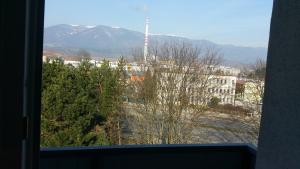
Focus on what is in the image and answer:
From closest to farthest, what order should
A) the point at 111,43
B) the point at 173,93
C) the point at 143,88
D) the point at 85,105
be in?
the point at 173,93 < the point at 143,88 < the point at 111,43 < the point at 85,105

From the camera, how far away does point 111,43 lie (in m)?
7.51

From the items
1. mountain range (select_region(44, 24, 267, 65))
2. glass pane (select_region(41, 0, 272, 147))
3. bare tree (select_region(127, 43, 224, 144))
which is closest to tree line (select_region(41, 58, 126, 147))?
glass pane (select_region(41, 0, 272, 147))

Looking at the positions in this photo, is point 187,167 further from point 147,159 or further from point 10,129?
point 10,129

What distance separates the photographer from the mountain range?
6270 mm

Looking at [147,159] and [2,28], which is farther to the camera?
[147,159]

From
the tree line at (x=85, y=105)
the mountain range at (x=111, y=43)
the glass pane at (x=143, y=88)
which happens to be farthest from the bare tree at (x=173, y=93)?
the tree line at (x=85, y=105)

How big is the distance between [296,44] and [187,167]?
4.94 feet

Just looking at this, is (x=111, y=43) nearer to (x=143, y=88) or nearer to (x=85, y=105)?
(x=143, y=88)

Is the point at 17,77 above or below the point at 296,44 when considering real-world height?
below

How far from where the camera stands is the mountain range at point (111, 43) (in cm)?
627

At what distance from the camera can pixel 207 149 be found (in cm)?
219

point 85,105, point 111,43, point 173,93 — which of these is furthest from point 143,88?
point 85,105

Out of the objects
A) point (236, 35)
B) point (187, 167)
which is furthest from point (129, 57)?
point (187, 167)

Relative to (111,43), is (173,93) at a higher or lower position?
lower
